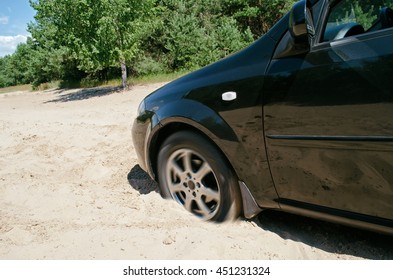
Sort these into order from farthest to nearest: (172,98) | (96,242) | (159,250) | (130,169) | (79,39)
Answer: (79,39), (130,169), (172,98), (96,242), (159,250)

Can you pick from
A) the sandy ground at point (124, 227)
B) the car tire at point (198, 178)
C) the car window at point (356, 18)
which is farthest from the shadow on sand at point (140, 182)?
the car window at point (356, 18)

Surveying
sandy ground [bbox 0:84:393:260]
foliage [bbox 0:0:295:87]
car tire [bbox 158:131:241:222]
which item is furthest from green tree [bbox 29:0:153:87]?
car tire [bbox 158:131:241:222]

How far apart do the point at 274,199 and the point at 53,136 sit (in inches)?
193

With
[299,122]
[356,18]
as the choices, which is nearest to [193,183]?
[299,122]

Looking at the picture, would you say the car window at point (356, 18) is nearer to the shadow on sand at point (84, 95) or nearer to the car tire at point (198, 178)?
the car tire at point (198, 178)

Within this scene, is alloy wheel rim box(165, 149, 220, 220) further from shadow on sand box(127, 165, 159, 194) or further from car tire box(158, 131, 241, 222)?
shadow on sand box(127, 165, 159, 194)

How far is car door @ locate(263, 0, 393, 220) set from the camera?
5.62 feet

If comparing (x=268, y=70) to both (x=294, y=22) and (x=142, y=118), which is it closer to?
(x=294, y=22)

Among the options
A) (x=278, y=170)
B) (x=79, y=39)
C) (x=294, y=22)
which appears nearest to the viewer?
(x=294, y=22)

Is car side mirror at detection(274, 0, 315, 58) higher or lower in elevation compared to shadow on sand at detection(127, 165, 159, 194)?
higher

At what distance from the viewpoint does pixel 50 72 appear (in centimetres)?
3269

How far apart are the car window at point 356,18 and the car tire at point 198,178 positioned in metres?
1.10

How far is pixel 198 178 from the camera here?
260 cm

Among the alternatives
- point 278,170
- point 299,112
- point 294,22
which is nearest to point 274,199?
point 278,170
